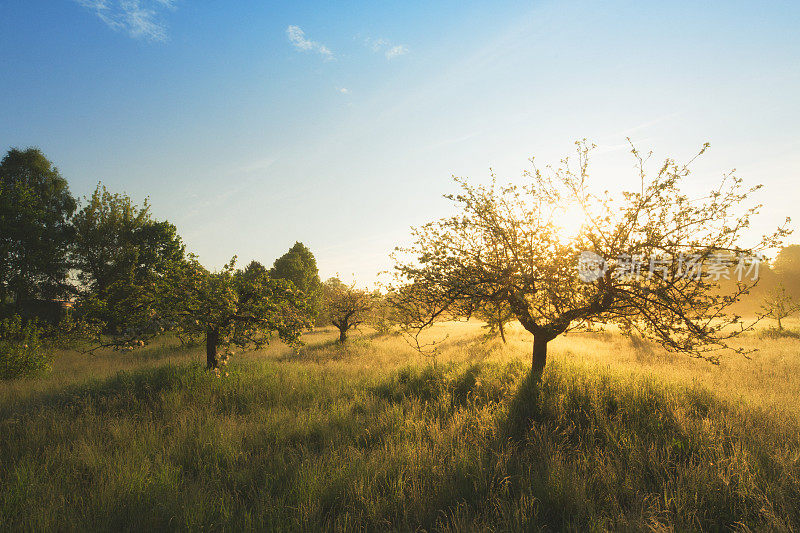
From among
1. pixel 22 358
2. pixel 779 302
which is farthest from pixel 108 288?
pixel 779 302

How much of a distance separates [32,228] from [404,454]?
32346mm

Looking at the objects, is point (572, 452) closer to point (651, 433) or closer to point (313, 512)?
point (651, 433)

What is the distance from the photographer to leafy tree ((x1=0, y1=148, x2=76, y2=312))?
848 inches

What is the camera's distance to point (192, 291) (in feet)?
32.1

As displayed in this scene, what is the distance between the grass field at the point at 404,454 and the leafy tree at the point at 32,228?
65.2 ft

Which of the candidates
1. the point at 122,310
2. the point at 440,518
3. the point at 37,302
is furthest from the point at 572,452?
the point at 37,302

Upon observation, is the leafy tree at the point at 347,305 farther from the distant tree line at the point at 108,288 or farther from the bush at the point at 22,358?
the bush at the point at 22,358

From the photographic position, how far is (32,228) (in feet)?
74.5

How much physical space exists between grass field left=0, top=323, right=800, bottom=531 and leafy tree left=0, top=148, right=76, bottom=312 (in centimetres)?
1988

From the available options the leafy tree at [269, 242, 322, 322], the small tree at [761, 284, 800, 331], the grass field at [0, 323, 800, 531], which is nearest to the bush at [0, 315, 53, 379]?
the grass field at [0, 323, 800, 531]

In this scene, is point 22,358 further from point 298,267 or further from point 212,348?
point 298,267

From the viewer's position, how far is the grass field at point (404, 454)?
368 cm

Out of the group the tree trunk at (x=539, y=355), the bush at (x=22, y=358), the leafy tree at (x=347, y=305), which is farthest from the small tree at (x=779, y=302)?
the bush at (x=22, y=358)

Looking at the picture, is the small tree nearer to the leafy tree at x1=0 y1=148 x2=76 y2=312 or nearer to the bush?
the bush
